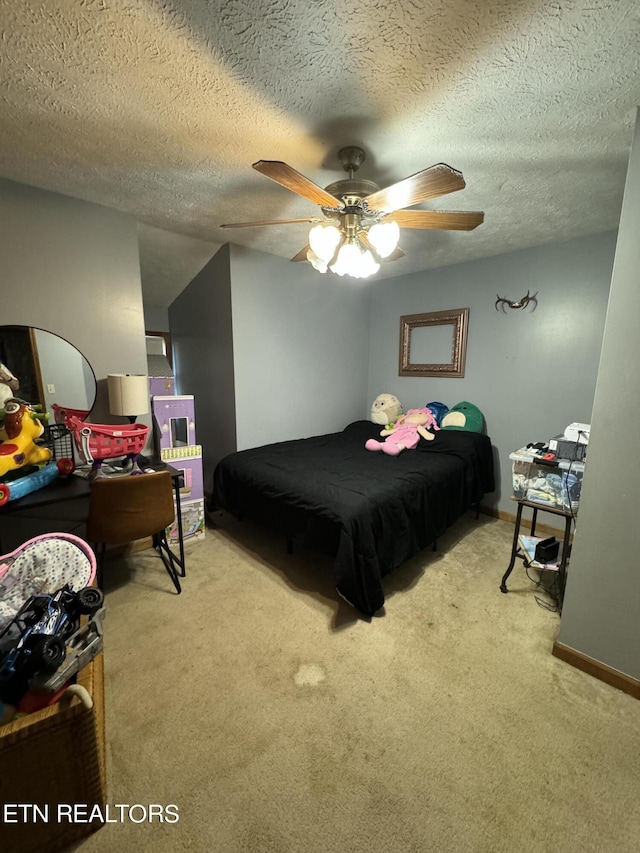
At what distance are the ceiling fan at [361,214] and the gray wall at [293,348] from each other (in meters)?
1.48

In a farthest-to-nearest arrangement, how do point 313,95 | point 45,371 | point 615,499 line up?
point 45,371, point 615,499, point 313,95

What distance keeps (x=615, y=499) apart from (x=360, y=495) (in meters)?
1.18

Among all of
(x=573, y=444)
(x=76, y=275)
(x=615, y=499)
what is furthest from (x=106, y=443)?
(x=573, y=444)

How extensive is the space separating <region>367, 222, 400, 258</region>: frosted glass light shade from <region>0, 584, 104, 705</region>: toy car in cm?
189

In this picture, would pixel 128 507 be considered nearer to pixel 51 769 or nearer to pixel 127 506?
pixel 127 506

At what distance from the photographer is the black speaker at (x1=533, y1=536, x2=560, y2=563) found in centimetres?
194

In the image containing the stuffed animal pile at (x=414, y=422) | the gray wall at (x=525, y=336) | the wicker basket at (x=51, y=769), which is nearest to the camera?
the wicker basket at (x=51, y=769)

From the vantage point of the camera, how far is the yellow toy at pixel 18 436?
1.71 metres

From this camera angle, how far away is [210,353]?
3441 millimetres

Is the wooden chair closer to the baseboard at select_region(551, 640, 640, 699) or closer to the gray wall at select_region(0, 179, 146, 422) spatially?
the gray wall at select_region(0, 179, 146, 422)

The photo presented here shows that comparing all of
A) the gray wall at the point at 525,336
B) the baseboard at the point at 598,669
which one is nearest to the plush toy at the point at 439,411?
the gray wall at the point at 525,336

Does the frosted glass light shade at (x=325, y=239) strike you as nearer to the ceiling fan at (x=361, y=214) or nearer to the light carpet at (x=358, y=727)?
the ceiling fan at (x=361, y=214)

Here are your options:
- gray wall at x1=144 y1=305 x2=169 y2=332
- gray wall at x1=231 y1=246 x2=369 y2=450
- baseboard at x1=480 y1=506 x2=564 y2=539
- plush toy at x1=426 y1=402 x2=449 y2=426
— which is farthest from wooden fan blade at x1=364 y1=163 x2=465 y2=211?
gray wall at x1=144 y1=305 x2=169 y2=332

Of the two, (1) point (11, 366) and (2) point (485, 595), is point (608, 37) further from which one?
(1) point (11, 366)
